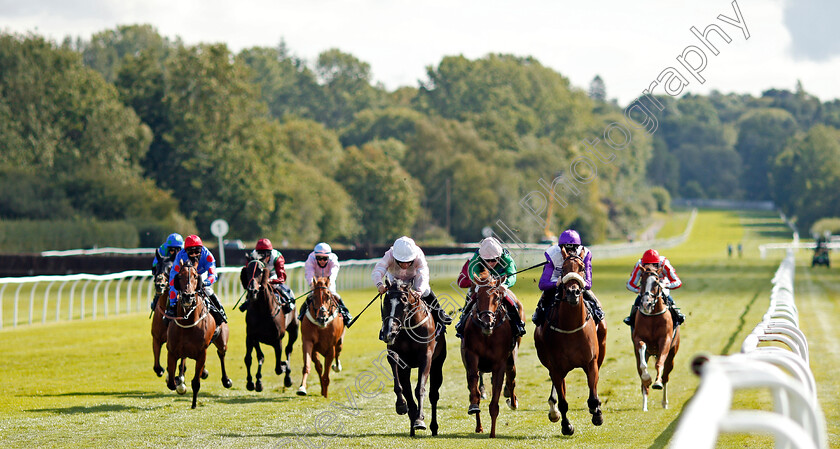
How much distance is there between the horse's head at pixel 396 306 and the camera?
8.27 meters

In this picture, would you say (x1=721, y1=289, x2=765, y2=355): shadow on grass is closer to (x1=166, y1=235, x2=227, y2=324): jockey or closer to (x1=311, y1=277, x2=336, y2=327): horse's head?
(x1=311, y1=277, x2=336, y2=327): horse's head

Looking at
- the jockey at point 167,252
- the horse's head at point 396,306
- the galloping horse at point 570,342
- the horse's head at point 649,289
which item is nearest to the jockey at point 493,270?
the galloping horse at point 570,342

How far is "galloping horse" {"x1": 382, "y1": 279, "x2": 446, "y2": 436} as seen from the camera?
8414mm

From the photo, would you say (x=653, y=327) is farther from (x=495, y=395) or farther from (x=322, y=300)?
A: (x=322, y=300)

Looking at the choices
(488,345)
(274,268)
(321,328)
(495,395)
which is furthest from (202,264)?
(495,395)

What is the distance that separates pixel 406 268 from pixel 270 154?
46205 mm

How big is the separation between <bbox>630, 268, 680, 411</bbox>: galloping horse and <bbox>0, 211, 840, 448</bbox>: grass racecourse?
43 centimetres

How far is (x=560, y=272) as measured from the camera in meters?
9.06

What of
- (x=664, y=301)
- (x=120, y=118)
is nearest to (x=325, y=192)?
(x=120, y=118)

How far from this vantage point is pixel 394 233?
205 ft

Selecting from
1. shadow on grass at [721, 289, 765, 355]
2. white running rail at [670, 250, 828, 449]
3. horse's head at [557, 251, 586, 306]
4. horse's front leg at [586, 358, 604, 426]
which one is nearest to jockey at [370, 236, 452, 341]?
horse's head at [557, 251, 586, 306]

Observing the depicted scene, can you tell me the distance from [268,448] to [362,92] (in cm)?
12511

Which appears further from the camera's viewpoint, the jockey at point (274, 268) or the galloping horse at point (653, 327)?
the jockey at point (274, 268)

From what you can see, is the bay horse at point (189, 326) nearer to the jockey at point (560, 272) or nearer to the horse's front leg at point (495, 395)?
the horse's front leg at point (495, 395)
